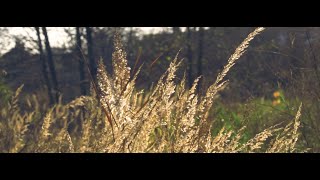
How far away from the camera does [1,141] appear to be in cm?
336

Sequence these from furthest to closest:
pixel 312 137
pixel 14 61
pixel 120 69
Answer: pixel 14 61
pixel 312 137
pixel 120 69
